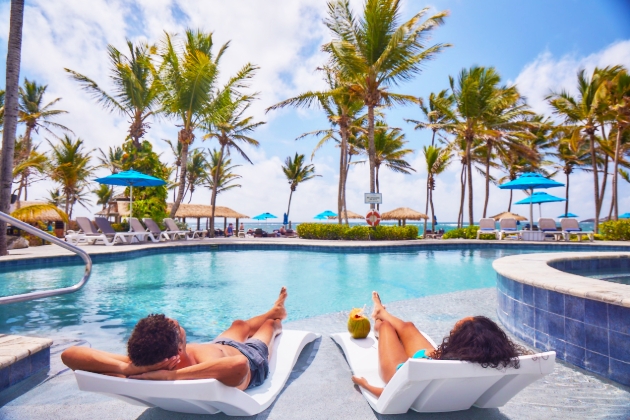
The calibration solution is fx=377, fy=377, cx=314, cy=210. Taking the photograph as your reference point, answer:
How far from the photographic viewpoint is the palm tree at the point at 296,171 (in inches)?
1199

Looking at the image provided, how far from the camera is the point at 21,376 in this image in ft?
7.77

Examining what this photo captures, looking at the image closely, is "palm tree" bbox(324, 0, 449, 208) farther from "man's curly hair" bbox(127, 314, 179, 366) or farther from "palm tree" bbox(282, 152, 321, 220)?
"palm tree" bbox(282, 152, 321, 220)

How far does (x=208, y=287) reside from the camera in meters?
6.60

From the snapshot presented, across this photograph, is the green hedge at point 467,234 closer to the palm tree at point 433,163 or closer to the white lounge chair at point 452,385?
the palm tree at point 433,163

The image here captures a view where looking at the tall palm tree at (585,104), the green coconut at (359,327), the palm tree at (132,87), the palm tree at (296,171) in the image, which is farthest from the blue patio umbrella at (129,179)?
the tall palm tree at (585,104)

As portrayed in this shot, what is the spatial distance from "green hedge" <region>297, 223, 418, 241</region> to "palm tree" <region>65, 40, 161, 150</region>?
29.3ft

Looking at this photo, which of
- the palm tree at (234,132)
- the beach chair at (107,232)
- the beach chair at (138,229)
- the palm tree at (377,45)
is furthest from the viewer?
the palm tree at (234,132)

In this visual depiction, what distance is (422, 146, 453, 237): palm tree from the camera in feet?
75.1

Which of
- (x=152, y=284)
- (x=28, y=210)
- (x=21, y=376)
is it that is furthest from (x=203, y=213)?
(x=21, y=376)

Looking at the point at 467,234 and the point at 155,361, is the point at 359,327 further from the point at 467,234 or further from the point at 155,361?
the point at 467,234

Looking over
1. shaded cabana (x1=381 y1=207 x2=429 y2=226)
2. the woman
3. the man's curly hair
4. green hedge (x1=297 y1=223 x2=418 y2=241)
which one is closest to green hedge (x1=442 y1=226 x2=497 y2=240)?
green hedge (x1=297 y1=223 x2=418 y2=241)

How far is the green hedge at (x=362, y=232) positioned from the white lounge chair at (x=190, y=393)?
1336 centimetres

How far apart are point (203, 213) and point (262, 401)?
80.9ft

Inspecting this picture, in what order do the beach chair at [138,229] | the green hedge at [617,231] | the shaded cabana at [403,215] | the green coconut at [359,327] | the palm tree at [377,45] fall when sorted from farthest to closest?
the shaded cabana at [403,215]
the green hedge at [617,231]
the palm tree at [377,45]
the beach chair at [138,229]
the green coconut at [359,327]
